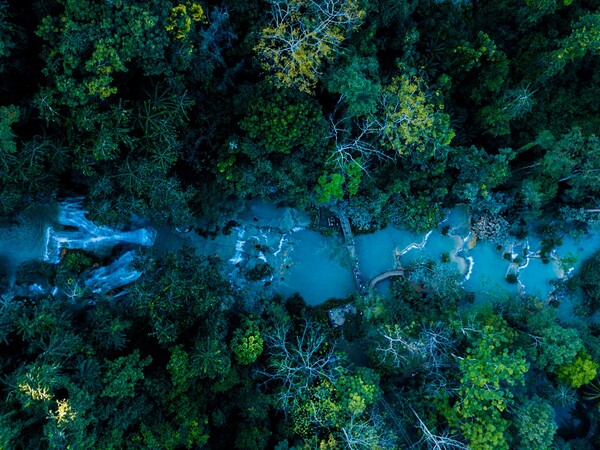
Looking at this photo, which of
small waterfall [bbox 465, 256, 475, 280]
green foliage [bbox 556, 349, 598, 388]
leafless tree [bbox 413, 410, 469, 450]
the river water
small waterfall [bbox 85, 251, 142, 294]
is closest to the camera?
leafless tree [bbox 413, 410, 469, 450]

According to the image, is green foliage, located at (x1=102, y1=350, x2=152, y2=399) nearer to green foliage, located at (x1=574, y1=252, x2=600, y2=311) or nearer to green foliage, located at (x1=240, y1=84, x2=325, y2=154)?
green foliage, located at (x1=240, y1=84, x2=325, y2=154)

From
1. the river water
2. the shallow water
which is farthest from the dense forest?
the river water

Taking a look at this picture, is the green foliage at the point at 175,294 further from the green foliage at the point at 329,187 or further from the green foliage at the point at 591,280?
the green foliage at the point at 591,280

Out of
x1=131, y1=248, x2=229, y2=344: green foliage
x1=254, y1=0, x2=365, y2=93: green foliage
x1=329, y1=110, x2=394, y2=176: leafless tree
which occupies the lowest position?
x1=131, y1=248, x2=229, y2=344: green foliage

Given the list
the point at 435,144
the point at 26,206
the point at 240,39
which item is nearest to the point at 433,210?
the point at 435,144

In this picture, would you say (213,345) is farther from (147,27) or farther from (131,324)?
(147,27)

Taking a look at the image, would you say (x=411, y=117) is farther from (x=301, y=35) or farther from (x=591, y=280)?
(x=591, y=280)
